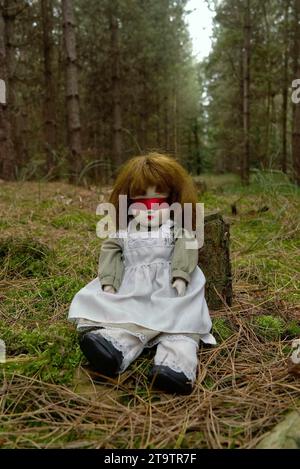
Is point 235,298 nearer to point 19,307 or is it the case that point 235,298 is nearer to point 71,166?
point 19,307

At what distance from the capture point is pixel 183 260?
2158mm

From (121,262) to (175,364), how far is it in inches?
27.0

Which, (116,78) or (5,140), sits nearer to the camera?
(5,140)

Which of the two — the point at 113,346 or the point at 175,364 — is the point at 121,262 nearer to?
the point at 113,346

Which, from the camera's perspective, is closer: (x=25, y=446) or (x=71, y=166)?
(x=25, y=446)

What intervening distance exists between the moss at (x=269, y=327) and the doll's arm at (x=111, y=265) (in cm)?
82

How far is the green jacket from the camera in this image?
7.01ft

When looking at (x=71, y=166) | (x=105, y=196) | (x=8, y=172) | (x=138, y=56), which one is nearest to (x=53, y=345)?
(x=105, y=196)

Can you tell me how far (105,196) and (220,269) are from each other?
12.3 ft

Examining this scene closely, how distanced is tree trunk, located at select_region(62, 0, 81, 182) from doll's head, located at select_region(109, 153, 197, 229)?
4.95 m

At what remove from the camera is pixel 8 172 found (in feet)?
22.8

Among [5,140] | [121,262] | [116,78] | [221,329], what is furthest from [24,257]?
[116,78]

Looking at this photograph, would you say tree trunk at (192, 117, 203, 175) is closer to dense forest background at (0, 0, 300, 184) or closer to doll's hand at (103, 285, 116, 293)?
dense forest background at (0, 0, 300, 184)

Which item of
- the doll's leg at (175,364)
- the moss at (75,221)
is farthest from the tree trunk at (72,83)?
the doll's leg at (175,364)
